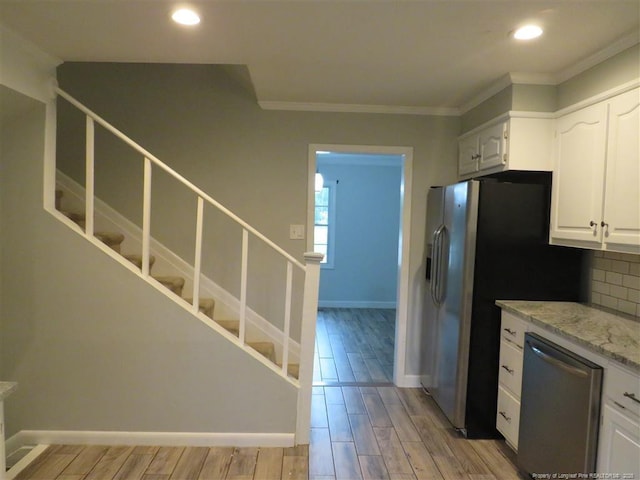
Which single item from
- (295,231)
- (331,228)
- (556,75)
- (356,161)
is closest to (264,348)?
(295,231)

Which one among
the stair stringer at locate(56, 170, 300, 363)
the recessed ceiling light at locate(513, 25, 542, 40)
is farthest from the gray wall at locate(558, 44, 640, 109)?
the stair stringer at locate(56, 170, 300, 363)

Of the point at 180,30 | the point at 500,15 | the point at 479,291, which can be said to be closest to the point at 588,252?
the point at 479,291

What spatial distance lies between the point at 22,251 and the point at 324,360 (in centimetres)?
259

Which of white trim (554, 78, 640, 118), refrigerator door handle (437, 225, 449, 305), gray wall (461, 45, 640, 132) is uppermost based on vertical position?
gray wall (461, 45, 640, 132)

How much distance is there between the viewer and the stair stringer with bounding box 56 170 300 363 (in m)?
3.28

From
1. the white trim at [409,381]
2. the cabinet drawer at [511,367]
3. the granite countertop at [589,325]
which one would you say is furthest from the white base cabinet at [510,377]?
the white trim at [409,381]

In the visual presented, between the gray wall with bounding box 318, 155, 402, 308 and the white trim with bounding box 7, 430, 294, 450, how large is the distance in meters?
3.87

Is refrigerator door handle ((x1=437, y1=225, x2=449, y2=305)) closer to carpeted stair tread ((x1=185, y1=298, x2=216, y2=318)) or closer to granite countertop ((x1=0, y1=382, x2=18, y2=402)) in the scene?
carpeted stair tread ((x1=185, y1=298, x2=216, y2=318))

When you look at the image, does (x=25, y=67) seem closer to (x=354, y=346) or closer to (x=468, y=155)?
(x=468, y=155)

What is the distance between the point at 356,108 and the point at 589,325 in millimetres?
2173

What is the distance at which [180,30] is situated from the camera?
1.99m

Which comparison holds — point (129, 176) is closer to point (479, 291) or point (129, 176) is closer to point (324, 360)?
point (324, 360)

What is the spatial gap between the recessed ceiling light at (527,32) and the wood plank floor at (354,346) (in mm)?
2657

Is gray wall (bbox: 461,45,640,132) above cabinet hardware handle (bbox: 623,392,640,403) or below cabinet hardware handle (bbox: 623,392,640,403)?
above
